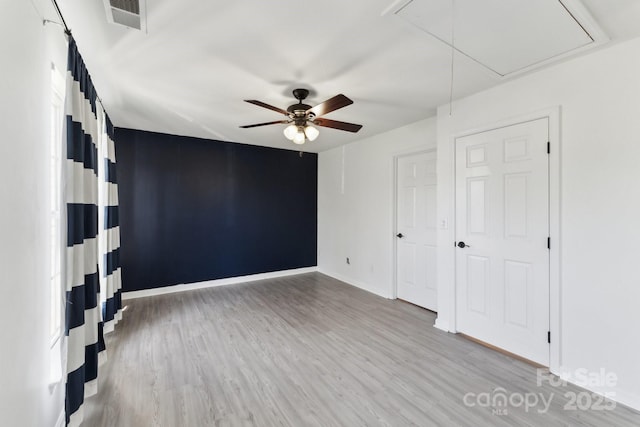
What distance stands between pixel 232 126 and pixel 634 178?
13.5ft

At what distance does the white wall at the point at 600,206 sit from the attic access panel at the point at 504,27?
0.30 meters

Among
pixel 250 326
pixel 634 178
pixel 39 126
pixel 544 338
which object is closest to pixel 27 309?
pixel 39 126

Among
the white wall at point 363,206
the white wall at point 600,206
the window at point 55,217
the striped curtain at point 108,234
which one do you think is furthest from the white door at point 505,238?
the striped curtain at point 108,234

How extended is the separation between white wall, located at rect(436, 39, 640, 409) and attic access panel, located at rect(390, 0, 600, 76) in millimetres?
303

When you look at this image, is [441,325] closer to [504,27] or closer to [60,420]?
[504,27]

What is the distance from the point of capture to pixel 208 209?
4766mm

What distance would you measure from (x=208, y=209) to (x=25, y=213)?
3.54 m

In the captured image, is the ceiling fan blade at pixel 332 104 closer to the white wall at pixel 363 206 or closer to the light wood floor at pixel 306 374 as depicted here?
the white wall at pixel 363 206

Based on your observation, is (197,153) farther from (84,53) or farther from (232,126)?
(84,53)

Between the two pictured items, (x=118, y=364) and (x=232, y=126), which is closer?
(x=118, y=364)

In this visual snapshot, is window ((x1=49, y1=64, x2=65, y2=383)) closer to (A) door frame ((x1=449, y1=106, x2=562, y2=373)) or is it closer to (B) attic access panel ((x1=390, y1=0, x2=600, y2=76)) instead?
(B) attic access panel ((x1=390, y1=0, x2=600, y2=76))

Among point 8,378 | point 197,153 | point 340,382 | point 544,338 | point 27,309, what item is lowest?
point 340,382

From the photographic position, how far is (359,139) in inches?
187

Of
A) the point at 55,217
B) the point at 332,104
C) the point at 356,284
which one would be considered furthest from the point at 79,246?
the point at 356,284
